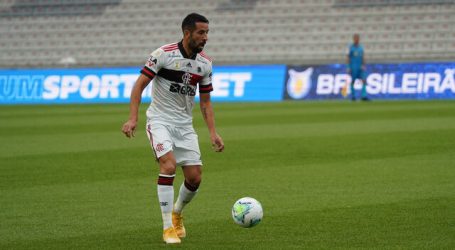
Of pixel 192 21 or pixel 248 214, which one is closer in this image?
pixel 248 214

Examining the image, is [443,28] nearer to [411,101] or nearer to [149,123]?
[411,101]

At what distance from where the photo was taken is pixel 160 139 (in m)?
7.45

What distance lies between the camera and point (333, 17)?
3459 centimetres

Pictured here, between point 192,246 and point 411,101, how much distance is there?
2084cm

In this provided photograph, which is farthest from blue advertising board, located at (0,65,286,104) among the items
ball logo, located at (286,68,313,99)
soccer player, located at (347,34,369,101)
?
soccer player, located at (347,34,369,101)

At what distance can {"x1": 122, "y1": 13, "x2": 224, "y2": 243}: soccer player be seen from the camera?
7.42 m

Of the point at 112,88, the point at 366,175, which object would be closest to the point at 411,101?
the point at 112,88

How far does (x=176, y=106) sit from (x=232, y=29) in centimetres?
2801

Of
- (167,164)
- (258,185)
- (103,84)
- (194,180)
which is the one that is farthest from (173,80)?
(103,84)

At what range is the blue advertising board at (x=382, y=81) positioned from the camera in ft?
89.9

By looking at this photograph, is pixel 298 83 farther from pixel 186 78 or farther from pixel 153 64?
pixel 153 64

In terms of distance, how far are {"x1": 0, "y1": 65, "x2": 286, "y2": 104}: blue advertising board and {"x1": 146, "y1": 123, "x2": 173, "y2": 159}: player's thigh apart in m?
21.5

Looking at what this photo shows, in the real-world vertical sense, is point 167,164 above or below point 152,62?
below

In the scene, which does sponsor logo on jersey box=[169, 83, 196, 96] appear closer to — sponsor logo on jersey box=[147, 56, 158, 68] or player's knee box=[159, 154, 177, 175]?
sponsor logo on jersey box=[147, 56, 158, 68]
